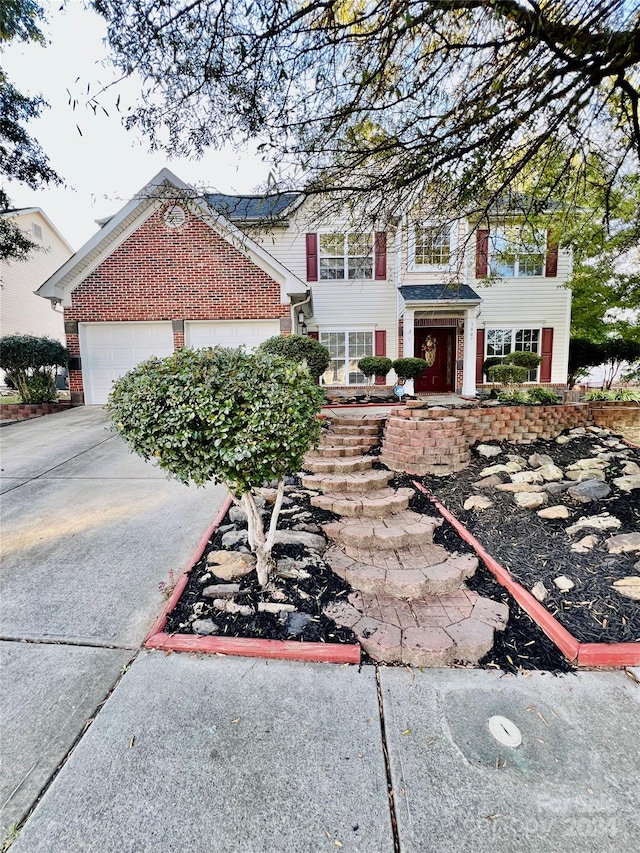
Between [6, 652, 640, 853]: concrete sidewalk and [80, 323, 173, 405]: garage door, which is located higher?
[80, 323, 173, 405]: garage door

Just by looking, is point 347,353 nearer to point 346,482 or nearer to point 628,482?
point 346,482

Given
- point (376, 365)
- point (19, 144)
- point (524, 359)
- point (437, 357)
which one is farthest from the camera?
point (437, 357)

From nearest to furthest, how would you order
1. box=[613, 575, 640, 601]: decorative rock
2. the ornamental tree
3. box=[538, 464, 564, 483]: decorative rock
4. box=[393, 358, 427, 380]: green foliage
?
the ornamental tree
box=[613, 575, 640, 601]: decorative rock
box=[538, 464, 564, 483]: decorative rock
box=[393, 358, 427, 380]: green foliage

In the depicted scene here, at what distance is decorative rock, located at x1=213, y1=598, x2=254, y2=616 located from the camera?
248 cm

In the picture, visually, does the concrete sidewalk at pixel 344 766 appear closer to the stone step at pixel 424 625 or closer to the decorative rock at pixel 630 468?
the stone step at pixel 424 625

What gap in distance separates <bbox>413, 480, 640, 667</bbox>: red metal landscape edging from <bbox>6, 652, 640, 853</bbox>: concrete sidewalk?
0.10 metres

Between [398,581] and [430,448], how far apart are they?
7.95 ft

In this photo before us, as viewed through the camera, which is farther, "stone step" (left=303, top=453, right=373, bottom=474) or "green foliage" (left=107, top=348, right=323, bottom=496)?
"stone step" (left=303, top=453, right=373, bottom=474)

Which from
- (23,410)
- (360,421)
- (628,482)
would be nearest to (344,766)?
(628,482)

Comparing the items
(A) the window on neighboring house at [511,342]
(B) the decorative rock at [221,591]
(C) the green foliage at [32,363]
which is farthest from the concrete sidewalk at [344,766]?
(A) the window on neighboring house at [511,342]

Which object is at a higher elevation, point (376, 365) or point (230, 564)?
point (376, 365)

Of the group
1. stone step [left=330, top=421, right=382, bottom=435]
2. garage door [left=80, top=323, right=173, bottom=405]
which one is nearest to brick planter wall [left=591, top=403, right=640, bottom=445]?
stone step [left=330, top=421, right=382, bottom=435]

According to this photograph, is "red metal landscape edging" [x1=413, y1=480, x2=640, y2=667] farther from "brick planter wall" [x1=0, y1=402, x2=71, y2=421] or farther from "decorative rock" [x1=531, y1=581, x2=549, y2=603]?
"brick planter wall" [x1=0, y1=402, x2=71, y2=421]

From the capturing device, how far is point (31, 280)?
17438mm
